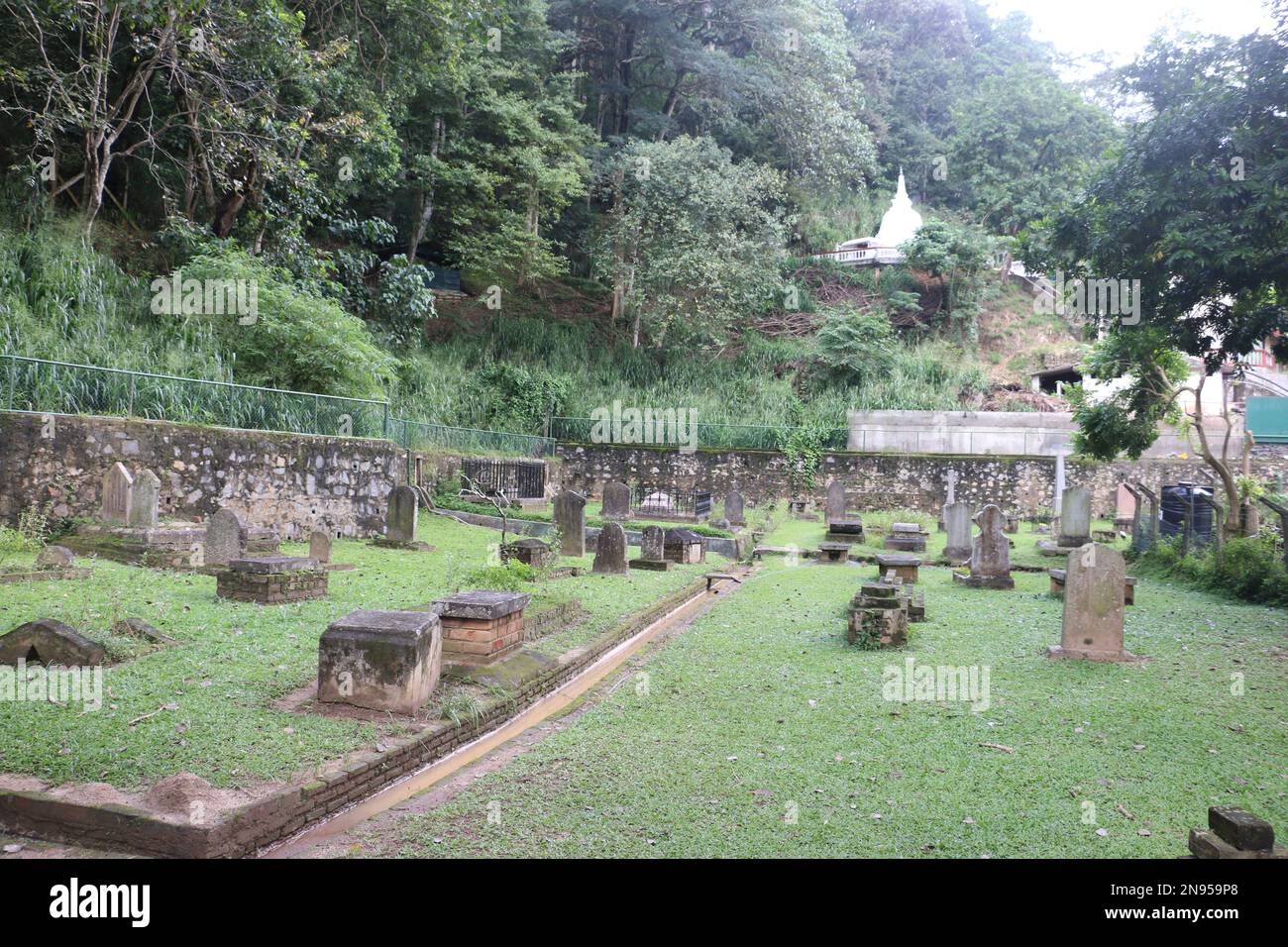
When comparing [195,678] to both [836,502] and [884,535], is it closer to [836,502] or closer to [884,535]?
[884,535]

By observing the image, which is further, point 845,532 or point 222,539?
point 845,532

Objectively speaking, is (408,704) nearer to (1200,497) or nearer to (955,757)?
(955,757)

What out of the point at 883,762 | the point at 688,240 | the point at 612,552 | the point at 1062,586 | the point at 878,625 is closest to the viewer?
the point at 883,762

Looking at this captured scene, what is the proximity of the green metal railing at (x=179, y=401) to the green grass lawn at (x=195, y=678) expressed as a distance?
2.70 m

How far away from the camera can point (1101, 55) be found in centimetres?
4372

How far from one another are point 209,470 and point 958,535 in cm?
1373

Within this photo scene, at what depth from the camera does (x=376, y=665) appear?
5441 mm

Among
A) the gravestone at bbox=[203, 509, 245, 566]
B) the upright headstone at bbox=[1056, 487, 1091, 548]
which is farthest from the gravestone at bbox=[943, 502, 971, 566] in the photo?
the gravestone at bbox=[203, 509, 245, 566]

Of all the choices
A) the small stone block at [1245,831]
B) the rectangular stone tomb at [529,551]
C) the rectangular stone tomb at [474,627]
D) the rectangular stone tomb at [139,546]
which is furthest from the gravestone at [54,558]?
the small stone block at [1245,831]

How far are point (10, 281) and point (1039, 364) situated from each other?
3460cm

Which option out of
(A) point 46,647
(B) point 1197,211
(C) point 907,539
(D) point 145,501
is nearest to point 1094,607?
(B) point 1197,211

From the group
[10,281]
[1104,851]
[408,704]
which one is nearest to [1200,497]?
[1104,851]

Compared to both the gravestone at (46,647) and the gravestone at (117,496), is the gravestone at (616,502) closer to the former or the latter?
the gravestone at (117,496)
